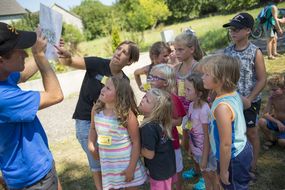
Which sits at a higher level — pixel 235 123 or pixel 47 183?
pixel 235 123

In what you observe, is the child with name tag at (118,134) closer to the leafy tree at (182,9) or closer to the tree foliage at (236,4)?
the tree foliage at (236,4)

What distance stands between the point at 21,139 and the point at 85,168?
7.63 ft

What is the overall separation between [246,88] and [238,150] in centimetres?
92

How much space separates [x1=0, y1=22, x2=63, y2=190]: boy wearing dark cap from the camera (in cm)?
174

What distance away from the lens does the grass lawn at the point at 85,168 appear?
3135mm

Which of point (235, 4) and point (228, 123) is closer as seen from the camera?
point (228, 123)

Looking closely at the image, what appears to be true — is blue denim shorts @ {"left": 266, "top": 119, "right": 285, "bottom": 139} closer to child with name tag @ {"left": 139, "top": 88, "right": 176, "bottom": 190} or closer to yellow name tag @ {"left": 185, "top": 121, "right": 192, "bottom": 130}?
yellow name tag @ {"left": 185, "top": 121, "right": 192, "bottom": 130}

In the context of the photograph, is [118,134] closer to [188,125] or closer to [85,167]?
[188,125]

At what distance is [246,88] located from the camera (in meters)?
2.85

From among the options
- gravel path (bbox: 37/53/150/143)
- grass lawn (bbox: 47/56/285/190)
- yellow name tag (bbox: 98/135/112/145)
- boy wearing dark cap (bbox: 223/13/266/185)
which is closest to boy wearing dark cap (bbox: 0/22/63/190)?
yellow name tag (bbox: 98/135/112/145)

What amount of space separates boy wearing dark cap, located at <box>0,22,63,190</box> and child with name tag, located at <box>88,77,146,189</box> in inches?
19.3

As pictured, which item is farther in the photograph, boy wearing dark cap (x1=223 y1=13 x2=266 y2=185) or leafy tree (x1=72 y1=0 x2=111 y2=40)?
leafy tree (x1=72 y1=0 x2=111 y2=40)

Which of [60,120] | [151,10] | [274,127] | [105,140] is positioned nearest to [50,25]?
[105,140]

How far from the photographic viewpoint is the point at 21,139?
194 centimetres
